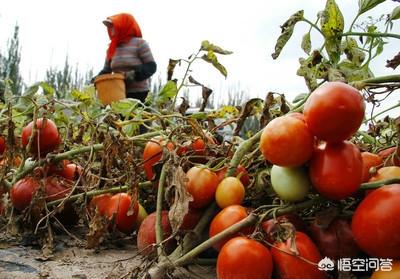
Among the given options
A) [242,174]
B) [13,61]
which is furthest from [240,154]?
[13,61]

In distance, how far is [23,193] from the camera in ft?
3.99

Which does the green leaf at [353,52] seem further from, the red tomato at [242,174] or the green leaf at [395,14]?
the red tomato at [242,174]

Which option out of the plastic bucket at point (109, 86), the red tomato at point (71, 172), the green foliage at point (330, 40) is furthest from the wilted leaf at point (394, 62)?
the plastic bucket at point (109, 86)

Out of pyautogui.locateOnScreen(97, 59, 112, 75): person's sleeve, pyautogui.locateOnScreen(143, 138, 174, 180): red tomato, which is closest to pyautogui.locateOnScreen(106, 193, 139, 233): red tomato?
pyautogui.locateOnScreen(143, 138, 174, 180): red tomato

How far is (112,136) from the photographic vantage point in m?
1.06

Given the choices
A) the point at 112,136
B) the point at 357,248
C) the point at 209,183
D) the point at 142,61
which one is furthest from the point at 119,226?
the point at 142,61

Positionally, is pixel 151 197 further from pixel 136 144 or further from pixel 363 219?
pixel 363 219

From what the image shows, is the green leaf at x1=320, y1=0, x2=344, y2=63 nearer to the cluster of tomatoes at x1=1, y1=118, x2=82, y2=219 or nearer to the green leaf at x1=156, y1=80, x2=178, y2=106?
the green leaf at x1=156, y1=80, x2=178, y2=106

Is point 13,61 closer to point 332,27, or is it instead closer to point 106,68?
point 106,68

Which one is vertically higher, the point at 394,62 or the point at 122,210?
the point at 394,62

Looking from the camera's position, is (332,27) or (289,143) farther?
(332,27)

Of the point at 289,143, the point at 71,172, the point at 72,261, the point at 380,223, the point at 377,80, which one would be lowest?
the point at 72,261

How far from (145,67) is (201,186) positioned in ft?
10.6

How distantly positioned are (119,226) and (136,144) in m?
0.21
